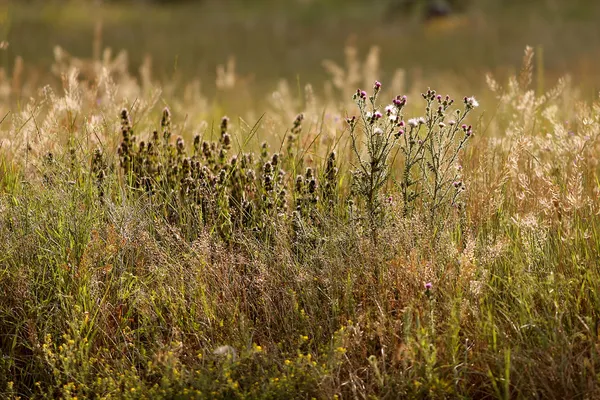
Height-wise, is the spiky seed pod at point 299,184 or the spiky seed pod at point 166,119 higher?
the spiky seed pod at point 166,119

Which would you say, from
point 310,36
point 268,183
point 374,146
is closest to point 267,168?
point 268,183

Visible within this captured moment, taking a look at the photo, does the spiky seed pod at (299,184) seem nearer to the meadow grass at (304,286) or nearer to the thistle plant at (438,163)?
the meadow grass at (304,286)

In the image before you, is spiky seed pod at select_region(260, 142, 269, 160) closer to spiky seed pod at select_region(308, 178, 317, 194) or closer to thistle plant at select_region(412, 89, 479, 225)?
spiky seed pod at select_region(308, 178, 317, 194)

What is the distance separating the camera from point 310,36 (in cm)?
1745

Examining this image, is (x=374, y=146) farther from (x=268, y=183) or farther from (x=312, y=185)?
(x=268, y=183)

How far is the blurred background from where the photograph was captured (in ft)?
42.4

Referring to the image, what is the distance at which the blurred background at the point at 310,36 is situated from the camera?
12.9 m

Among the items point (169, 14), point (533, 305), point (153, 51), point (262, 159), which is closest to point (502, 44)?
point (153, 51)

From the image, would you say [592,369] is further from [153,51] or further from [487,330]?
[153,51]

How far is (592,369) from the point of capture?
233 centimetres

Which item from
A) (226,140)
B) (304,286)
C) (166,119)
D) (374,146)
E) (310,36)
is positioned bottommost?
(304,286)

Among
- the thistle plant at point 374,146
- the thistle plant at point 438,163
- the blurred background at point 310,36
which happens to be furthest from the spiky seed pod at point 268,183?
the blurred background at point 310,36

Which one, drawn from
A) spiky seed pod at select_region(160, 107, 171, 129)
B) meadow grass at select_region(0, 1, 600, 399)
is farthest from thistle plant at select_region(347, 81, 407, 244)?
spiky seed pod at select_region(160, 107, 171, 129)

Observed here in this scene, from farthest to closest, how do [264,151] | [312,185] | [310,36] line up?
[310,36] < [264,151] < [312,185]
